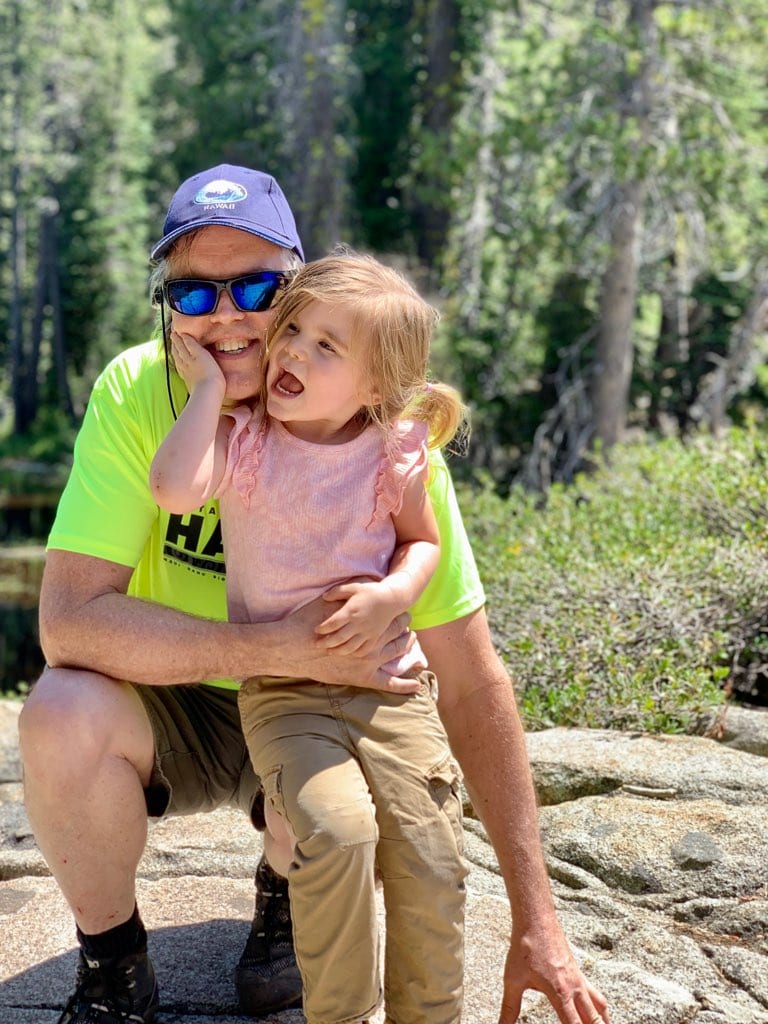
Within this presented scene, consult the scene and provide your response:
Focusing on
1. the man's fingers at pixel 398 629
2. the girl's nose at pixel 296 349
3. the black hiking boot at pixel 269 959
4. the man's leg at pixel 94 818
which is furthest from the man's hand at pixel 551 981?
the girl's nose at pixel 296 349

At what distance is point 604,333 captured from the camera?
430 inches

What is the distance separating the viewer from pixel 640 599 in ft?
14.3

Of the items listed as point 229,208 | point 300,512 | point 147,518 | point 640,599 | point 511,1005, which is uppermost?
point 229,208

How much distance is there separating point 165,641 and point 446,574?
593 millimetres

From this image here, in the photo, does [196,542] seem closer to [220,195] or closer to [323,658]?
[323,658]

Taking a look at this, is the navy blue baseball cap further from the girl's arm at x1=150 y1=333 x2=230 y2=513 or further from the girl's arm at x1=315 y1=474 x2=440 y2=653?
the girl's arm at x1=315 y1=474 x2=440 y2=653

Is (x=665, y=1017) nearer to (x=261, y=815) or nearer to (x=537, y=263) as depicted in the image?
(x=261, y=815)

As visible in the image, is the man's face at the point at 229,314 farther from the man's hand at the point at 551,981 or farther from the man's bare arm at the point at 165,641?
the man's hand at the point at 551,981

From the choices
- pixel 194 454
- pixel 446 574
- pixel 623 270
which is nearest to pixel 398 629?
pixel 446 574

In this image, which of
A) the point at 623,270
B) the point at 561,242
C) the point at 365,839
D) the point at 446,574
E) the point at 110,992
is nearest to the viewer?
the point at 365,839

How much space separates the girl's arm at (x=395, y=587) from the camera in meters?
2.27

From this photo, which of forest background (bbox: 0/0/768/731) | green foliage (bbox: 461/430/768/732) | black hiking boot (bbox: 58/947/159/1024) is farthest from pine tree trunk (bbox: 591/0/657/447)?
black hiking boot (bbox: 58/947/159/1024)

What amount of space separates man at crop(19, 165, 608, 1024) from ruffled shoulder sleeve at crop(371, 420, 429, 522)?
19 cm

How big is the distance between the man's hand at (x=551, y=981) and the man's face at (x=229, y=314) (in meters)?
1.17
